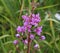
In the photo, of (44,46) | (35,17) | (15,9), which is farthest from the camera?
(15,9)

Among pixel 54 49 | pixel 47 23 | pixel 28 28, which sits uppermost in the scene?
pixel 28 28

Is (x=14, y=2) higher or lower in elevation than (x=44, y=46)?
higher

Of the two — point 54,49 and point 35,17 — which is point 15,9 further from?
→ point 35,17

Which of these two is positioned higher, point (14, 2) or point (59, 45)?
→ point (14, 2)

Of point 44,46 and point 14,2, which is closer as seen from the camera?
point 44,46

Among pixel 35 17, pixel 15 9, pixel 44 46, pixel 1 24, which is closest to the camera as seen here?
pixel 35 17

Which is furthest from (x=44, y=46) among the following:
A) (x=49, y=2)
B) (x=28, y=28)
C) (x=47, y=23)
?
(x=28, y=28)

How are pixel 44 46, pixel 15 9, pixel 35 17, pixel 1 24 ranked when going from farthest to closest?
pixel 1 24 → pixel 15 9 → pixel 44 46 → pixel 35 17

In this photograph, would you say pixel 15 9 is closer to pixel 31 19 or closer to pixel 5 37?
pixel 5 37

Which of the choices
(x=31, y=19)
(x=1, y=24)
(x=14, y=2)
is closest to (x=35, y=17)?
(x=31, y=19)
